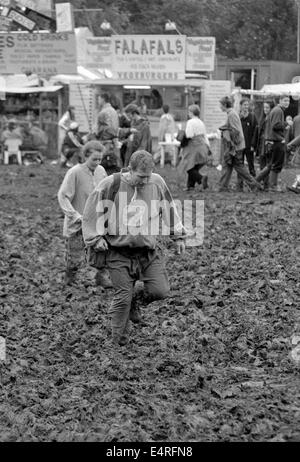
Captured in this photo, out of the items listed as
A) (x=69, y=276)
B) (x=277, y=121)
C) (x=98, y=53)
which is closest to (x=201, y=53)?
(x=98, y=53)

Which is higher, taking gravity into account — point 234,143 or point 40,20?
point 40,20

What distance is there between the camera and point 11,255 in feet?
50.9

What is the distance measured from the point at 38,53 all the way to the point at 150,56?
6.51 metres

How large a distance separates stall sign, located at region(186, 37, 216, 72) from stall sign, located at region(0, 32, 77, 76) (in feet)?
25.6

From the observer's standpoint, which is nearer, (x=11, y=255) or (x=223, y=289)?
(x=223, y=289)

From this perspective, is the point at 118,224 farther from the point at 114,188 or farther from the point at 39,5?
the point at 39,5

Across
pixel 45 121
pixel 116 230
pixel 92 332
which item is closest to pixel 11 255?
pixel 92 332

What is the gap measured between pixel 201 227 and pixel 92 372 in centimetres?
903

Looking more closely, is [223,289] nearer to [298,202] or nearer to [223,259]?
[223,259]

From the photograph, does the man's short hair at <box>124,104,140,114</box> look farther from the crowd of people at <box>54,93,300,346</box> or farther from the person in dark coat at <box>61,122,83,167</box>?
the person in dark coat at <box>61,122,83,167</box>

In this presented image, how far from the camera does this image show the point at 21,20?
31.5 metres

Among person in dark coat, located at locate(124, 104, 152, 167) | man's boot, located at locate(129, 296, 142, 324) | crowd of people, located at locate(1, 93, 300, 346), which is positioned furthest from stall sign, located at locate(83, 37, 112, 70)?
man's boot, located at locate(129, 296, 142, 324)

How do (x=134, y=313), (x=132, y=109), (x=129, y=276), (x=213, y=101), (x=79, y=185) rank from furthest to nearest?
1. (x=213, y=101)
2. (x=132, y=109)
3. (x=79, y=185)
4. (x=134, y=313)
5. (x=129, y=276)
